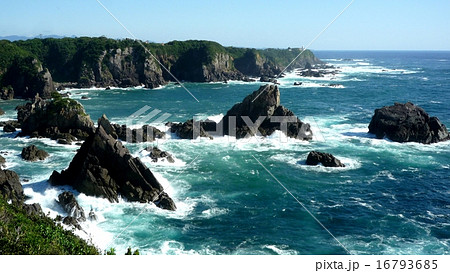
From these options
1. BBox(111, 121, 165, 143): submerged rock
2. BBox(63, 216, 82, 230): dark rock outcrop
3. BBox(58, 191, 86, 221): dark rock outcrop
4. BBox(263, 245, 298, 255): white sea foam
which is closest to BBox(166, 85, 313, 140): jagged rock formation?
BBox(111, 121, 165, 143): submerged rock

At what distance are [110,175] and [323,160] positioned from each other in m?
26.0

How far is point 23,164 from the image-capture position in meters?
48.1

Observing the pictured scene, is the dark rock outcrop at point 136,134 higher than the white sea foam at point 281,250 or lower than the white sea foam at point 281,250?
higher

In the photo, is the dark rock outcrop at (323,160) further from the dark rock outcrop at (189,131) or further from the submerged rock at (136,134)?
the submerged rock at (136,134)

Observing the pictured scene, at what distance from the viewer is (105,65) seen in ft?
440

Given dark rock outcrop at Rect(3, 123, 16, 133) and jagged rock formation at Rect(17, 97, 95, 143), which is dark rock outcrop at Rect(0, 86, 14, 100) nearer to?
dark rock outcrop at Rect(3, 123, 16, 133)

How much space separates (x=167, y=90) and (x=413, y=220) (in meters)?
99.3

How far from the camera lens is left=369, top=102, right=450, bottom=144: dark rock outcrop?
6044 cm

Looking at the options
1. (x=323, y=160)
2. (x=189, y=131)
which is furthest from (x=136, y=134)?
(x=323, y=160)

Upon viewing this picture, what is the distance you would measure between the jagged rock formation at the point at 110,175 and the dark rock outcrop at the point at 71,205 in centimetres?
237

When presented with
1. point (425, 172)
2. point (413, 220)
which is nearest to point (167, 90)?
point (425, 172)

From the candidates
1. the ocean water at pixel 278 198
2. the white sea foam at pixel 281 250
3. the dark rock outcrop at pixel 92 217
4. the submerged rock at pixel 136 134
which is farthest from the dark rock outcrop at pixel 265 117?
the white sea foam at pixel 281 250

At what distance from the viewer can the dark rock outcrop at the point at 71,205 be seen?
111ft

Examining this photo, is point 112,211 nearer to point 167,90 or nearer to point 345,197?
point 345,197
